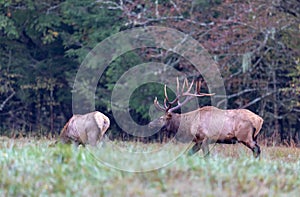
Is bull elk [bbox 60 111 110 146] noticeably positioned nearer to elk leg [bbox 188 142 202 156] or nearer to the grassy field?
elk leg [bbox 188 142 202 156]

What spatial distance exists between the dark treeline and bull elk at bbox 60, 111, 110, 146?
529cm

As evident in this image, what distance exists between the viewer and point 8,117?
82.0ft

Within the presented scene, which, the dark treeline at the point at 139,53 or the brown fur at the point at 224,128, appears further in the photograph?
the dark treeline at the point at 139,53

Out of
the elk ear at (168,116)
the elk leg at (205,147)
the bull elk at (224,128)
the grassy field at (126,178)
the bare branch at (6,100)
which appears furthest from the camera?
the bare branch at (6,100)

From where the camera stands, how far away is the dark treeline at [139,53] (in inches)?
783

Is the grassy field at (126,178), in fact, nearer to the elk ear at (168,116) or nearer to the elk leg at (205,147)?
the elk leg at (205,147)

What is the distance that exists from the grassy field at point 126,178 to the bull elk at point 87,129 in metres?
3.56

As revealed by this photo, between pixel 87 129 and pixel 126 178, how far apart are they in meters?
4.85

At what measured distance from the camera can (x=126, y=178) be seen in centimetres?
757

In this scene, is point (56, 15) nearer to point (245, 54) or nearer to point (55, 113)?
point (55, 113)

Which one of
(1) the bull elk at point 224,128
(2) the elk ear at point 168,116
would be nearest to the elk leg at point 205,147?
(1) the bull elk at point 224,128

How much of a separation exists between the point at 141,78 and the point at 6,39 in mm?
5016

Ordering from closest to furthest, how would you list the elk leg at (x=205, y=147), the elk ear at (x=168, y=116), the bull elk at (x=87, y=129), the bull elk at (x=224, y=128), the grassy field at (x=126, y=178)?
the grassy field at (x=126, y=178) → the elk leg at (x=205, y=147) → the bull elk at (x=224, y=128) → the bull elk at (x=87, y=129) → the elk ear at (x=168, y=116)

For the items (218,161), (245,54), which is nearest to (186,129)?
(218,161)
